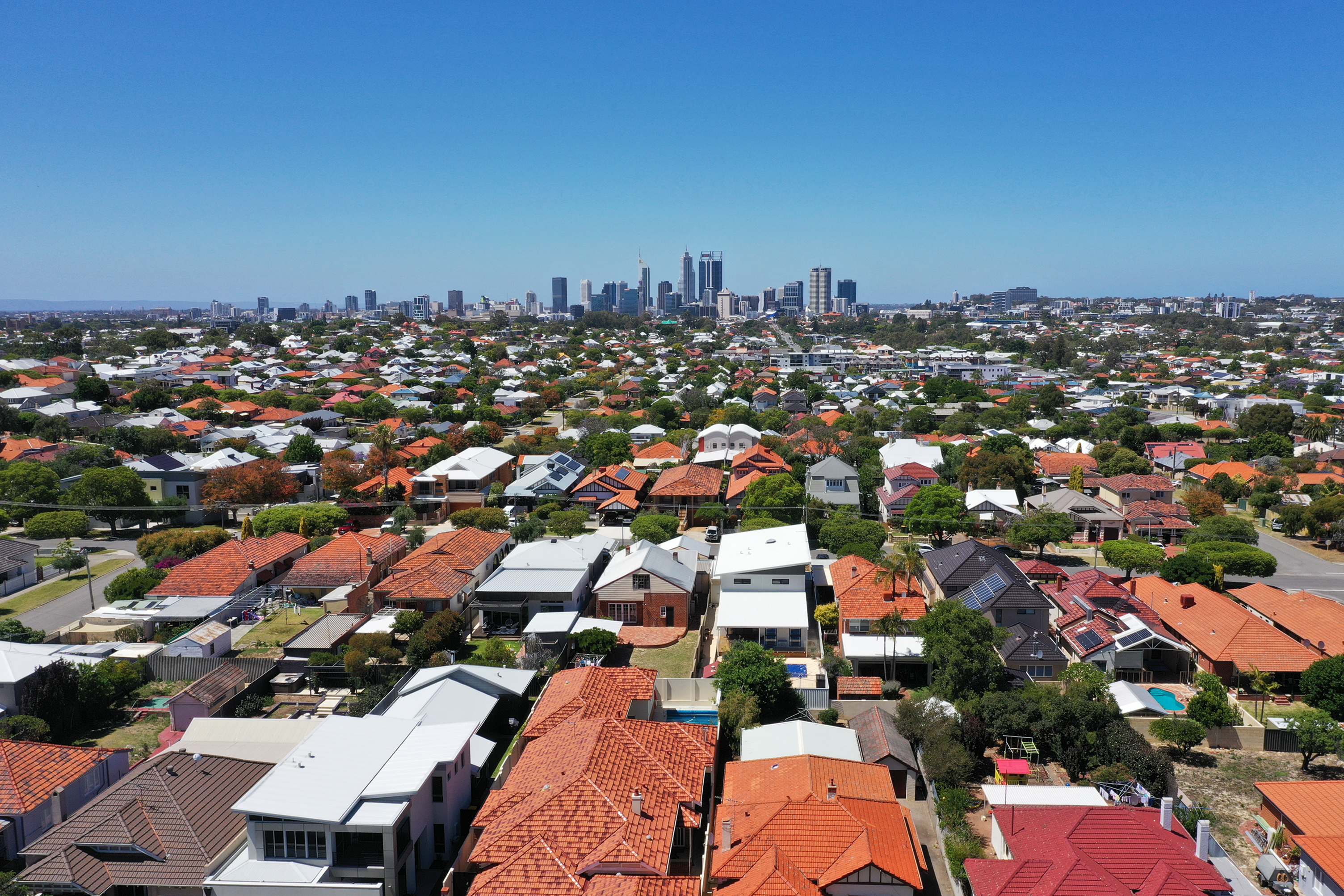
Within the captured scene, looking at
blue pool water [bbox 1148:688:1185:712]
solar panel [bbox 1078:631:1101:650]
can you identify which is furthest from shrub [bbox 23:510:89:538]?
blue pool water [bbox 1148:688:1185:712]

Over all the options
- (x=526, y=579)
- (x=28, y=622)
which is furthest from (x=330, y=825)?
(x=28, y=622)

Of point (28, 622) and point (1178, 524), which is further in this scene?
point (1178, 524)

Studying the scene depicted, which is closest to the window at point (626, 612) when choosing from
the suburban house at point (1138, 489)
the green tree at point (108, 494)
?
the green tree at point (108, 494)

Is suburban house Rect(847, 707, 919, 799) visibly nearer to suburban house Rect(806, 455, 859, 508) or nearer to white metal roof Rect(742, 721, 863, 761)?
white metal roof Rect(742, 721, 863, 761)

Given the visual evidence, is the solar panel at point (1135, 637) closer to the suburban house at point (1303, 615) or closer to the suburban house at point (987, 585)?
the suburban house at point (987, 585)

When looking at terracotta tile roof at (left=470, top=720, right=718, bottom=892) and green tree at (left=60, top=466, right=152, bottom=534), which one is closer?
terracotta tile roof at (left=470, top=720, right=718, bottom=892)

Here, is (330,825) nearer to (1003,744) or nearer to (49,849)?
(49,849)

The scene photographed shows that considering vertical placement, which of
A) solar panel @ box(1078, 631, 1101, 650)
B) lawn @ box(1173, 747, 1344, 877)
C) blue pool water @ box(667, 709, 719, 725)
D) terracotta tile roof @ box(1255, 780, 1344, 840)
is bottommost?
lawn @ box(1173, 747, 1344, 877)
